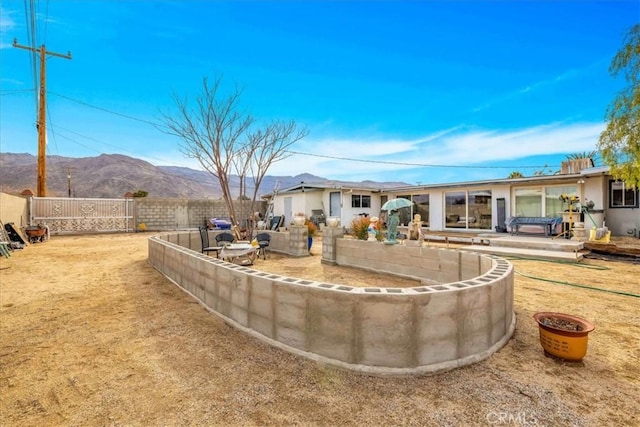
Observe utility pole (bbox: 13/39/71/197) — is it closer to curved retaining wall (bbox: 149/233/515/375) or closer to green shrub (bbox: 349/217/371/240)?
green shrub (bbox: 349/217/371/240)

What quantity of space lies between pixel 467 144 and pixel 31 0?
88.1ft

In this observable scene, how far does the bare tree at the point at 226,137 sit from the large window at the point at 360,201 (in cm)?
684

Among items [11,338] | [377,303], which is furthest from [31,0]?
[377,303]

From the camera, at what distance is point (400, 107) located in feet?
72.7

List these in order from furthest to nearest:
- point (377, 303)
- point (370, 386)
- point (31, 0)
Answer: point (31, 0) < point (377, 303) < point (370, 386)

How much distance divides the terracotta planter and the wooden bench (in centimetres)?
950

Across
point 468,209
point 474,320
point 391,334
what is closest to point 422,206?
point 468,209

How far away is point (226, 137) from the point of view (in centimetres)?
991

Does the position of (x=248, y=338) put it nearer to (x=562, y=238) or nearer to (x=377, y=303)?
(x=377, y=303)

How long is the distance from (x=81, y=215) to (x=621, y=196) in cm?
2560

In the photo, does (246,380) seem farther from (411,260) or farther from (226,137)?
(226,137)

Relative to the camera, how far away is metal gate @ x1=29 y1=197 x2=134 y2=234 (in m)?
15.3

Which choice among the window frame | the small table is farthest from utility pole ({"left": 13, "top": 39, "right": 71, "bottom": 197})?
the window frame

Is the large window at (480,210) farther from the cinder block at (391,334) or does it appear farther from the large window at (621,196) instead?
the cinder block at (391,334)
